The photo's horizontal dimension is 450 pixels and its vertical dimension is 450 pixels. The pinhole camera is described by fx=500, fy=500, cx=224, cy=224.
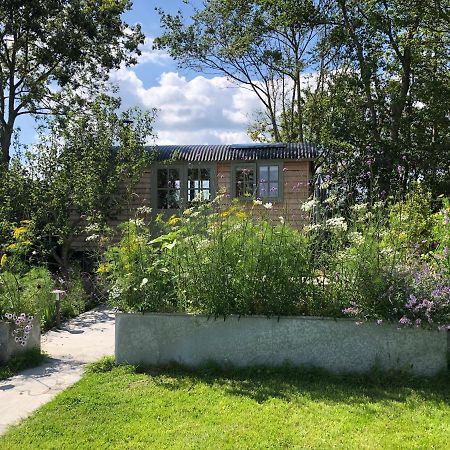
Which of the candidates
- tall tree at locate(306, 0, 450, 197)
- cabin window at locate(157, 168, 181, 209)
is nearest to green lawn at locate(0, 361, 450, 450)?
cabin window at locate(157, 168, 181, 209)

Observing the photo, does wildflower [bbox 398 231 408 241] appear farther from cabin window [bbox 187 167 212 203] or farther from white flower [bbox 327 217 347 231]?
cabin window [bbox 187 167 212 203]

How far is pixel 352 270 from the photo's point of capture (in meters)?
4.74

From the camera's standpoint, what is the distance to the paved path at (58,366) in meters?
4.05

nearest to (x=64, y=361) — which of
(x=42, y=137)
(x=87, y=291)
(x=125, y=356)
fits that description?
(x=125, y=356)

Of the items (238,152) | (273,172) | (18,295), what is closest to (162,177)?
(238,152)

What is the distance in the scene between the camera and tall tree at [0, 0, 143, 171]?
12.1 m

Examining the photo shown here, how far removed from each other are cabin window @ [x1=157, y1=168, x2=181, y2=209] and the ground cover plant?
6972 millimetres

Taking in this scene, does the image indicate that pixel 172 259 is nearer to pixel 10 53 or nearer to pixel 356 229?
pixel 356 229

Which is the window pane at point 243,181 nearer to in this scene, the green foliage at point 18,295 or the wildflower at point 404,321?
the green foliage at point 18,295

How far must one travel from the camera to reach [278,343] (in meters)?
4.79

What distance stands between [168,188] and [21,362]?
7.52 metres

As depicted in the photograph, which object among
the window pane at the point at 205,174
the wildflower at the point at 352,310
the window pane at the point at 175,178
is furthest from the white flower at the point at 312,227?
the window pane at the point at 175,178

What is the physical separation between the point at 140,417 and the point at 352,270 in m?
2.34

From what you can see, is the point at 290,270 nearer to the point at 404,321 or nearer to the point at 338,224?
the point at 338,224
